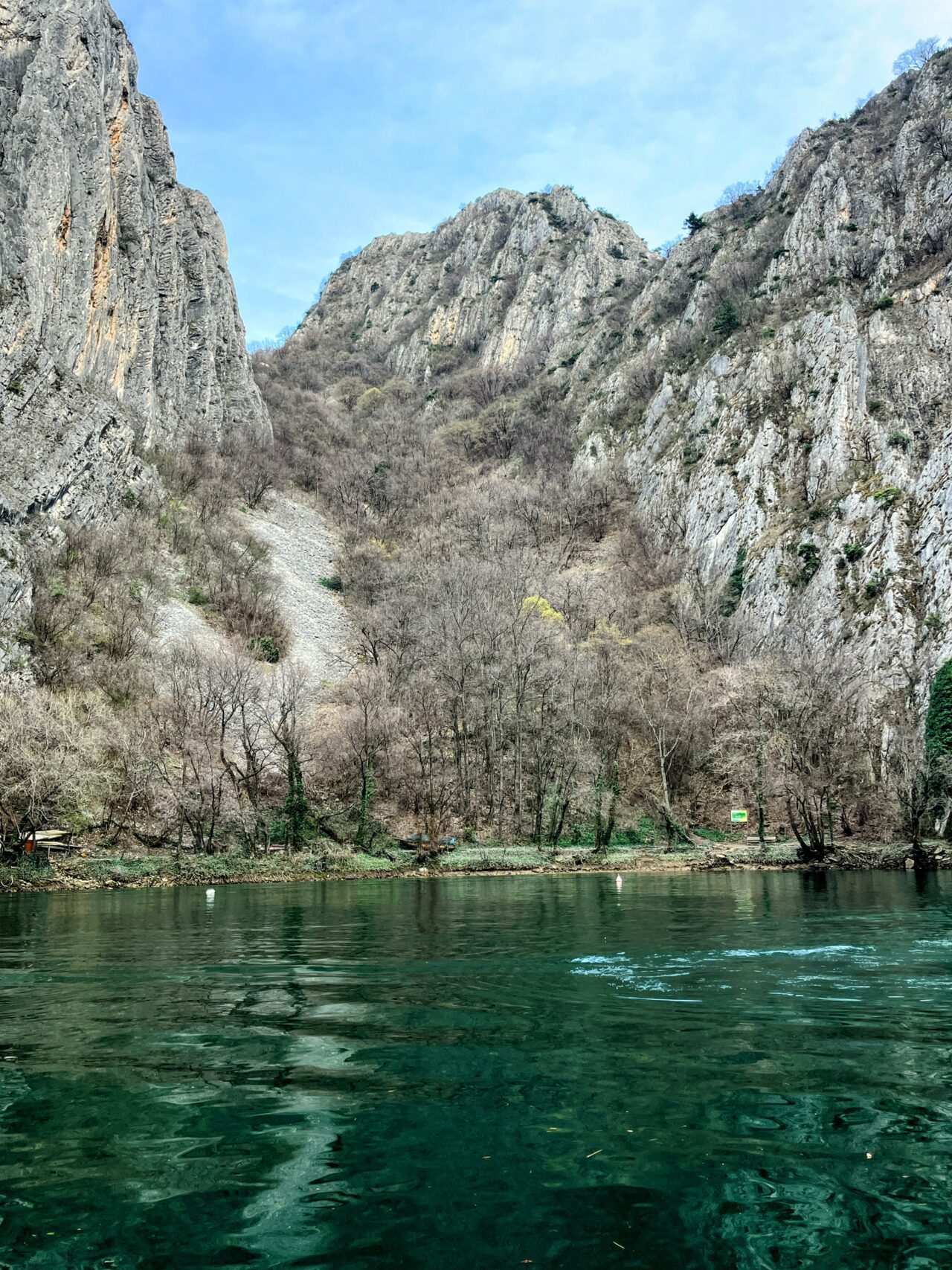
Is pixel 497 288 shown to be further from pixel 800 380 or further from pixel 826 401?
pixel 826 401

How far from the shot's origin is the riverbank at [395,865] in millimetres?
36688

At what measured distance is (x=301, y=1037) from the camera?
9.82 metres

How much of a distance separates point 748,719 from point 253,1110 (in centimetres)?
4850

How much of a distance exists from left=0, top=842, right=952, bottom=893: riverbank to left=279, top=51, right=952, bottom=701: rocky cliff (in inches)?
938

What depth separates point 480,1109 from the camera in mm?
7090

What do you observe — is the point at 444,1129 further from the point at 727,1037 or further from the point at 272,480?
the point at 272,480

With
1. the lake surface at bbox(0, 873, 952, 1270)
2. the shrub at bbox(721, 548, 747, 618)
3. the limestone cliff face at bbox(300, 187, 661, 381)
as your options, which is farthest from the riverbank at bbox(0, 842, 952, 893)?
the limestone cliff face at bbox(300, 187, 661, 381)

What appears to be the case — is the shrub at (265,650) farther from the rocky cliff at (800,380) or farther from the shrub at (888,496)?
the shrub at (888,496)

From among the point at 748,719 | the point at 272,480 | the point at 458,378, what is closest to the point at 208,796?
the point at 748,719

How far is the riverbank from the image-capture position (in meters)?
36.7

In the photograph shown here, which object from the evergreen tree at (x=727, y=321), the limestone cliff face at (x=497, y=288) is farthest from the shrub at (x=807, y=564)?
the limestone cliff face at (x=497, y=288)

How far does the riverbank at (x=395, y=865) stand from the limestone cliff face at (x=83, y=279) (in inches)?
942

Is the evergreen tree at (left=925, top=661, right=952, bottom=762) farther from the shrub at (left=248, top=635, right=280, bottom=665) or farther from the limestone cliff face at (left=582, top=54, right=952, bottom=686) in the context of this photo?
the shrub at (left=248, top=635, right=280, bottom=665)

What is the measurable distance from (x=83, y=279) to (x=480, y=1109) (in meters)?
83.1
